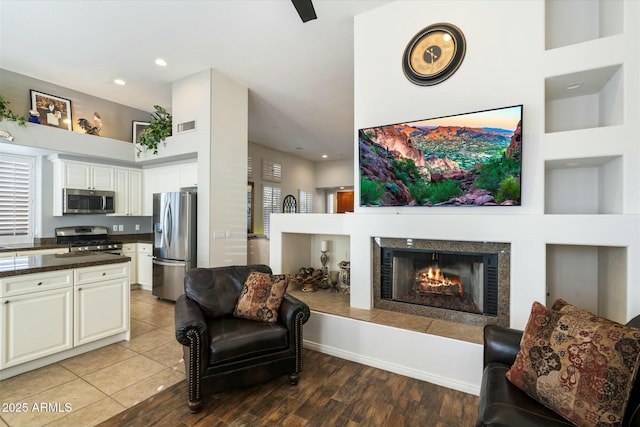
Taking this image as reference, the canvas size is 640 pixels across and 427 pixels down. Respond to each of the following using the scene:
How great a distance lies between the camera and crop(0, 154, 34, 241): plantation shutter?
4.23 m

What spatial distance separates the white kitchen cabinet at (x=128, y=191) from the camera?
5133mm

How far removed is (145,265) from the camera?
5.04 m

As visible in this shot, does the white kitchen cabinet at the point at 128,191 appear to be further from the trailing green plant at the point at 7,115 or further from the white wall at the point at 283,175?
the white wall at the point at 283,175

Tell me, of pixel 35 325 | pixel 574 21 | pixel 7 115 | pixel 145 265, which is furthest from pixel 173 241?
pixel 574 21

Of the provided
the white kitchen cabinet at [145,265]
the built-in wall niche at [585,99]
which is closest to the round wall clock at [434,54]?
the built-in wall niche at [585,99]

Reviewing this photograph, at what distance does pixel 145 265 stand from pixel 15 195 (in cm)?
213

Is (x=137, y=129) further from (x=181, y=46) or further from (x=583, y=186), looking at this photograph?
(x=583, y=186)

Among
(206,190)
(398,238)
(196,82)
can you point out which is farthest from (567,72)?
(196,82)

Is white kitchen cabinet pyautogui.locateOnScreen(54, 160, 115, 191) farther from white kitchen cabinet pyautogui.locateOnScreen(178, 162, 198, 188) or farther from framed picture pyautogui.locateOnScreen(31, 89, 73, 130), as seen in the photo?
white kitchen cabinet pyautogui.locateOnScreen(178, 162, 198, 188)

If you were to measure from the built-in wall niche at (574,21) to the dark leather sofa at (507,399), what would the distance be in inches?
96.6

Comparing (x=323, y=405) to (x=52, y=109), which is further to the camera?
(x=52, y=109)

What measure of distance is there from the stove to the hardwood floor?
11.6 feet

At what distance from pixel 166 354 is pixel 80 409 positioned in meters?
0.84

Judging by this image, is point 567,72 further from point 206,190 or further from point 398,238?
point 206,190
